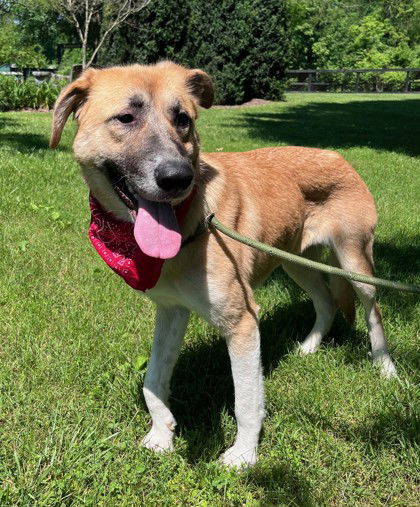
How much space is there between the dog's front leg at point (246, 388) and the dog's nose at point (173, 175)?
877 millimetres

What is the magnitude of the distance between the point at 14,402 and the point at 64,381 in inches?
13.5

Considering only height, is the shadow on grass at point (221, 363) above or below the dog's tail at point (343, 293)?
below

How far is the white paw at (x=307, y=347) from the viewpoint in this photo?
13.0 feet

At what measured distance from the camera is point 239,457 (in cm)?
293

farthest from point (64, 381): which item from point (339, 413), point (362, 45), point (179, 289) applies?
point (362, 45)

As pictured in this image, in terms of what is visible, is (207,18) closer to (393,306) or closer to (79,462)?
(393,306)

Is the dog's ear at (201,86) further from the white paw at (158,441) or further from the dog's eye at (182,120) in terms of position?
the white paw at (158,441)

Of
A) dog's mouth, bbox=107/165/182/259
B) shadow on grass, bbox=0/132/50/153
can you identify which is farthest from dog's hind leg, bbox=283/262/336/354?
shadow on grass, bbox=0/132/50/153

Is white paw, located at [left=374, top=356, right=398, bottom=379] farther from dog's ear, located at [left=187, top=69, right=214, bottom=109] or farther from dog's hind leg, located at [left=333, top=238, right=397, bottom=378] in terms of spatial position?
dog's ear, located at [left=187, top=69, right=214, bottom=109]

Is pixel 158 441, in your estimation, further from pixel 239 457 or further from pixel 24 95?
pixel 24 95

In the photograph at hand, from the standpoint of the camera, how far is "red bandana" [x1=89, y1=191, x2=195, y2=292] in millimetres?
2666

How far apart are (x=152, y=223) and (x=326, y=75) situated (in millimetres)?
49710

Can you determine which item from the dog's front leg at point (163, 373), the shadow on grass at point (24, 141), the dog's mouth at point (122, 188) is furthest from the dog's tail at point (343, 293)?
the shadow on grass at point (24, 141)

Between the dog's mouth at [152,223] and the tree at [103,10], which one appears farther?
the tree at [103,10]
